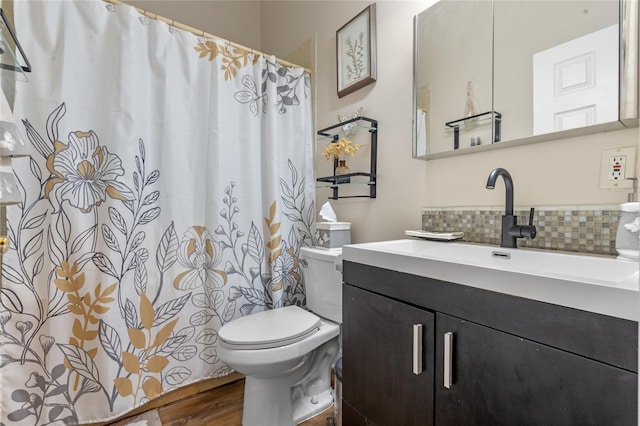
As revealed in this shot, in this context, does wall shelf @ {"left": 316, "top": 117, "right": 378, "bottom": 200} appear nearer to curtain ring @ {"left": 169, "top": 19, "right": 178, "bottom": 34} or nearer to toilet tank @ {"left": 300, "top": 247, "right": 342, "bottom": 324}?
toilet tank @ {"left": 300, "top": 247, "right": 342, "bottom": 324}

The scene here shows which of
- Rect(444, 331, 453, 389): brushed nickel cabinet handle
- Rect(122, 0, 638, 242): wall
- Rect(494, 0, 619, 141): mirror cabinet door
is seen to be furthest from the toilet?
Rect(494, 0, 619, 141): mirror cabinet door

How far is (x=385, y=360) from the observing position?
2.95 ft

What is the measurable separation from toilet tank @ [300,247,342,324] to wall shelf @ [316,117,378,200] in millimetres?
377

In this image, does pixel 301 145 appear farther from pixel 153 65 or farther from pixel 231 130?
pixel 153 65

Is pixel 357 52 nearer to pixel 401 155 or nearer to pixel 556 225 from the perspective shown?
pixel 401 155

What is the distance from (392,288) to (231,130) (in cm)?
126

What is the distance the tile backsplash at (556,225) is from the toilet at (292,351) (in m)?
0.52

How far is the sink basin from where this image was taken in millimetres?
523

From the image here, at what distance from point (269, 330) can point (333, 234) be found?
0.57 meters

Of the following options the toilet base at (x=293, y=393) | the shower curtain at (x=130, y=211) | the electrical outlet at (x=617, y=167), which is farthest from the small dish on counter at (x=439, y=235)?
the shower curtain at (x=130, y=211)

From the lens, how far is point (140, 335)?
4.87 ft

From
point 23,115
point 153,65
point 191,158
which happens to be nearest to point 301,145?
point 191,158

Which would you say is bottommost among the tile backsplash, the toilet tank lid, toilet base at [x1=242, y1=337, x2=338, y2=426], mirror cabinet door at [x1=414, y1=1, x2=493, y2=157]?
toilet base at [x1=242, y1=337, x2=338, y2=426]

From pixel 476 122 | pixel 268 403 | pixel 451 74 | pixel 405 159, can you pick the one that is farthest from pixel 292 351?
pixel 451 74
